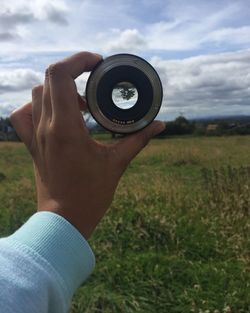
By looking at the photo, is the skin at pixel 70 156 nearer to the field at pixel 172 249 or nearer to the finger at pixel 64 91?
the finger at pixel 64 91

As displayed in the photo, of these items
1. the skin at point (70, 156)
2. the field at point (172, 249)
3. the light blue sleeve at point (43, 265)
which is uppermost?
the skin at point (70, 156)

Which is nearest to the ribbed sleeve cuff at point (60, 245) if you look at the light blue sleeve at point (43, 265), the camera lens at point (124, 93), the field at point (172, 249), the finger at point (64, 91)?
the light blue sleeve at point (43, 265)

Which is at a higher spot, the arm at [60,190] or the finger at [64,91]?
the finger at [64,91]

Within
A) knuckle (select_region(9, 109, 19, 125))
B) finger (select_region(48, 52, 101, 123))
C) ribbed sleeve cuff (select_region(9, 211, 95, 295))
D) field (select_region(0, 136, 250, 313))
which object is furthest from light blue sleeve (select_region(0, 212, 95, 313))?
field (select_region(0, 136, 250, 313))

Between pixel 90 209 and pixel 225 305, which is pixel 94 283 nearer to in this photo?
pixel 225 305

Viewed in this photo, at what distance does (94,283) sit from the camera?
4.98 m

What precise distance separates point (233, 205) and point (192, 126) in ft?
187

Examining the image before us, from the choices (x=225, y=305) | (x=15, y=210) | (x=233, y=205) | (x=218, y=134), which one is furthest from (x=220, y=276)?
(x=218, y=134)

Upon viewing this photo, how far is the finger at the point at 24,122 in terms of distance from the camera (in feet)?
3.96

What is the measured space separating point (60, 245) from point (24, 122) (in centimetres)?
39

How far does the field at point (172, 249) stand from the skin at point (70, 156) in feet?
10.5

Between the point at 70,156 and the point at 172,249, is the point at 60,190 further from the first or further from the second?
the point at 172,249

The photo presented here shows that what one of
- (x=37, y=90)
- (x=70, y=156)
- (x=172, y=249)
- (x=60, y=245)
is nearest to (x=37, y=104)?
(x=37, y=90)

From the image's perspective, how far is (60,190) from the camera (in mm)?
1065
